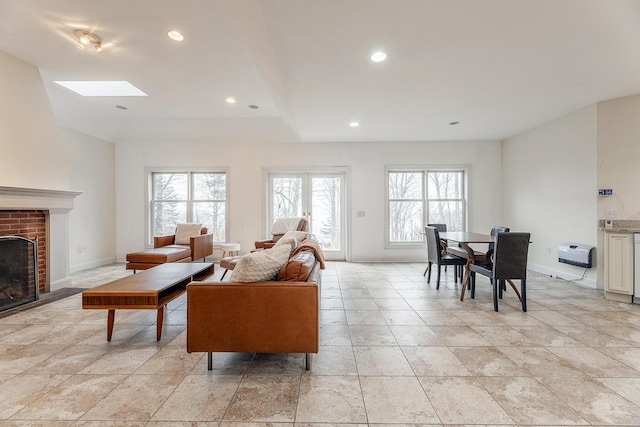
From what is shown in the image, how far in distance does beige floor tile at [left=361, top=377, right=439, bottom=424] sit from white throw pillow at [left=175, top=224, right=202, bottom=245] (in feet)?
14.3

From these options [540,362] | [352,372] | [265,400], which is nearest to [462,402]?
[352,372]

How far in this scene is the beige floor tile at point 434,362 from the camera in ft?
6.34

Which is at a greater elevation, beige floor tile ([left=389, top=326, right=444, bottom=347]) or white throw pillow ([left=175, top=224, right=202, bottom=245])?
white throw pillow ([left=175, top=224, right=202, bottom=245])

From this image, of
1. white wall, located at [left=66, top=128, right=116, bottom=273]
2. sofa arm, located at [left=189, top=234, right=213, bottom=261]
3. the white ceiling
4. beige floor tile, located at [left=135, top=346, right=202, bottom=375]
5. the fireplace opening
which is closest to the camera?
beige floor tile, located at [left=135, top=346, right=202, bottom=375]

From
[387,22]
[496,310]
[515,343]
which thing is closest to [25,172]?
[387,22]

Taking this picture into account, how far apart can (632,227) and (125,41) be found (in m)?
6.30

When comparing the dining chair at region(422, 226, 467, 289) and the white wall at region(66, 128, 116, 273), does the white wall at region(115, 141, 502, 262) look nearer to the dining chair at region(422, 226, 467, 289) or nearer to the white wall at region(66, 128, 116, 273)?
the white wall at region(66, 128, 116, 273)

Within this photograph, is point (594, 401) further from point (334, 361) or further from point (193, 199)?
point (193, 199)

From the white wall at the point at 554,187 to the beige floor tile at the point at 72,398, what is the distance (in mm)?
5757

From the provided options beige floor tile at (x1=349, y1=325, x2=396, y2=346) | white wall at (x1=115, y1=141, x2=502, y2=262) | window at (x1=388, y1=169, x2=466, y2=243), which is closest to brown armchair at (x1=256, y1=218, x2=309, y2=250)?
white wall at (x1=115, y1=141, x2=502, y2=262)

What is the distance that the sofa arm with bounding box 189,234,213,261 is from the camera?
15.4 feet

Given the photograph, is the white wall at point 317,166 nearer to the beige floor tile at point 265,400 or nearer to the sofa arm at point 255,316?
the sofa arm at point 255,316

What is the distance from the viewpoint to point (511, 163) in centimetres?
564

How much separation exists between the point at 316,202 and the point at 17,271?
15.3ft
